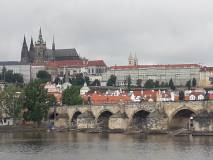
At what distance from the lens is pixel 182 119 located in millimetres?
64250

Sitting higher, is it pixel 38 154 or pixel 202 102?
pixel 202 102

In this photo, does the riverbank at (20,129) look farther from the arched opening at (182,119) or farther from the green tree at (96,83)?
the green tree at (96,83)

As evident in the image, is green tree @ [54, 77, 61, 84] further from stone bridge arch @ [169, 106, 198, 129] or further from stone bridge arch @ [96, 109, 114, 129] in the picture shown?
stone bridge arch @ [169, 106, 198, 129]

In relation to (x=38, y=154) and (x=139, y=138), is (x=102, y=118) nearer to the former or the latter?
(x=139, y=138)

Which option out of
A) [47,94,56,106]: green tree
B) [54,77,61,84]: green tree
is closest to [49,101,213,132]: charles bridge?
[47,94,56,106]: green tree

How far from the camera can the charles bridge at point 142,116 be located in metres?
58.0

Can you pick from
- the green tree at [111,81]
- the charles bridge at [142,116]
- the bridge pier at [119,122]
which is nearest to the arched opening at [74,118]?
the charles bridge at [142,116]

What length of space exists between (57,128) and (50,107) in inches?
272

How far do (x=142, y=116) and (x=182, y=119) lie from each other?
3.95m

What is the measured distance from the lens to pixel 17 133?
66.6 meters

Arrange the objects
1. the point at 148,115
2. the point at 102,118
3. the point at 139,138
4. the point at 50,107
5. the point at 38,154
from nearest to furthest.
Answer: the point at 38,154 → the point at 139,138 → the point at 148,115 → the point at 102,118 → the point at 50,107

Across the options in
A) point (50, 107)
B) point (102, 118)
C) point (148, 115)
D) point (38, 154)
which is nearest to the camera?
point (38, 154)

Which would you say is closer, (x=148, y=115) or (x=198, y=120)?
(x=198, y=120)

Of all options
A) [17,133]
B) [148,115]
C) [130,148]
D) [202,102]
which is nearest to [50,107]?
[17,133]
